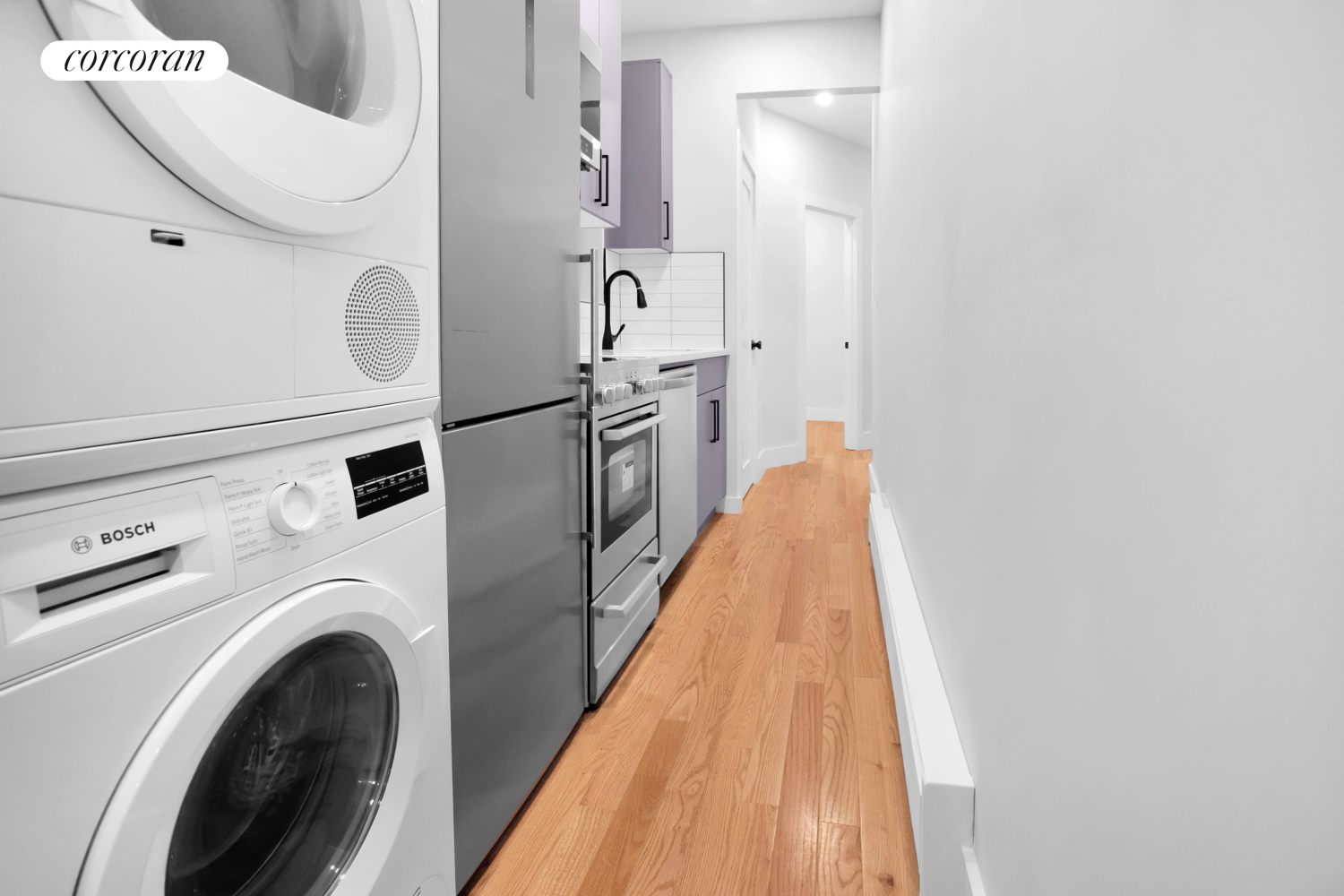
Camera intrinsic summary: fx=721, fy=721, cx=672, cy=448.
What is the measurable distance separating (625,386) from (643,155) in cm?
224

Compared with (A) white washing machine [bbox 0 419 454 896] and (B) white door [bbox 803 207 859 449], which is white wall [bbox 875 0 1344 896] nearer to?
(A) white washing machine [bbox 0 419 454 896]

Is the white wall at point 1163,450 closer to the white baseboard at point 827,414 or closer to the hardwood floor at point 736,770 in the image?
the hardwood floor at point 736,770

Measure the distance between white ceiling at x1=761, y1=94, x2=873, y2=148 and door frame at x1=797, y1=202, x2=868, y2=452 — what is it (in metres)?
0.59

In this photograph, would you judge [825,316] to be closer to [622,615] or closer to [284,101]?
[622,615]

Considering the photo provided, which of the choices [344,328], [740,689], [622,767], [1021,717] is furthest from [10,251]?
[740,689]

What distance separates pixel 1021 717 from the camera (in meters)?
0.80

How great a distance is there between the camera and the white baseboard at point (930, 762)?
1.08m

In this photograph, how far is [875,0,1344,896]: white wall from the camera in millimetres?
332

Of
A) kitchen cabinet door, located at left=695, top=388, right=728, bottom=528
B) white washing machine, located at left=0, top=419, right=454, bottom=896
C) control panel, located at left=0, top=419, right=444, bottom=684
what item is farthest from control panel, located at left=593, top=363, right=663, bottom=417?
kitchen cabinet door, located at left=695, top=388, right=728, bottom=528

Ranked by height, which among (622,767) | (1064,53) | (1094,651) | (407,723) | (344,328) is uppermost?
(1064,53)

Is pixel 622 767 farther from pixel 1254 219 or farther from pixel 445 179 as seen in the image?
pixel 1254 219

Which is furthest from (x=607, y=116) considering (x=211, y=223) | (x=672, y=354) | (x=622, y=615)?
(x=211, y=223)

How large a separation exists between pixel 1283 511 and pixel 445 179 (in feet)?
3.50

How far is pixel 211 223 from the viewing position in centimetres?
64
